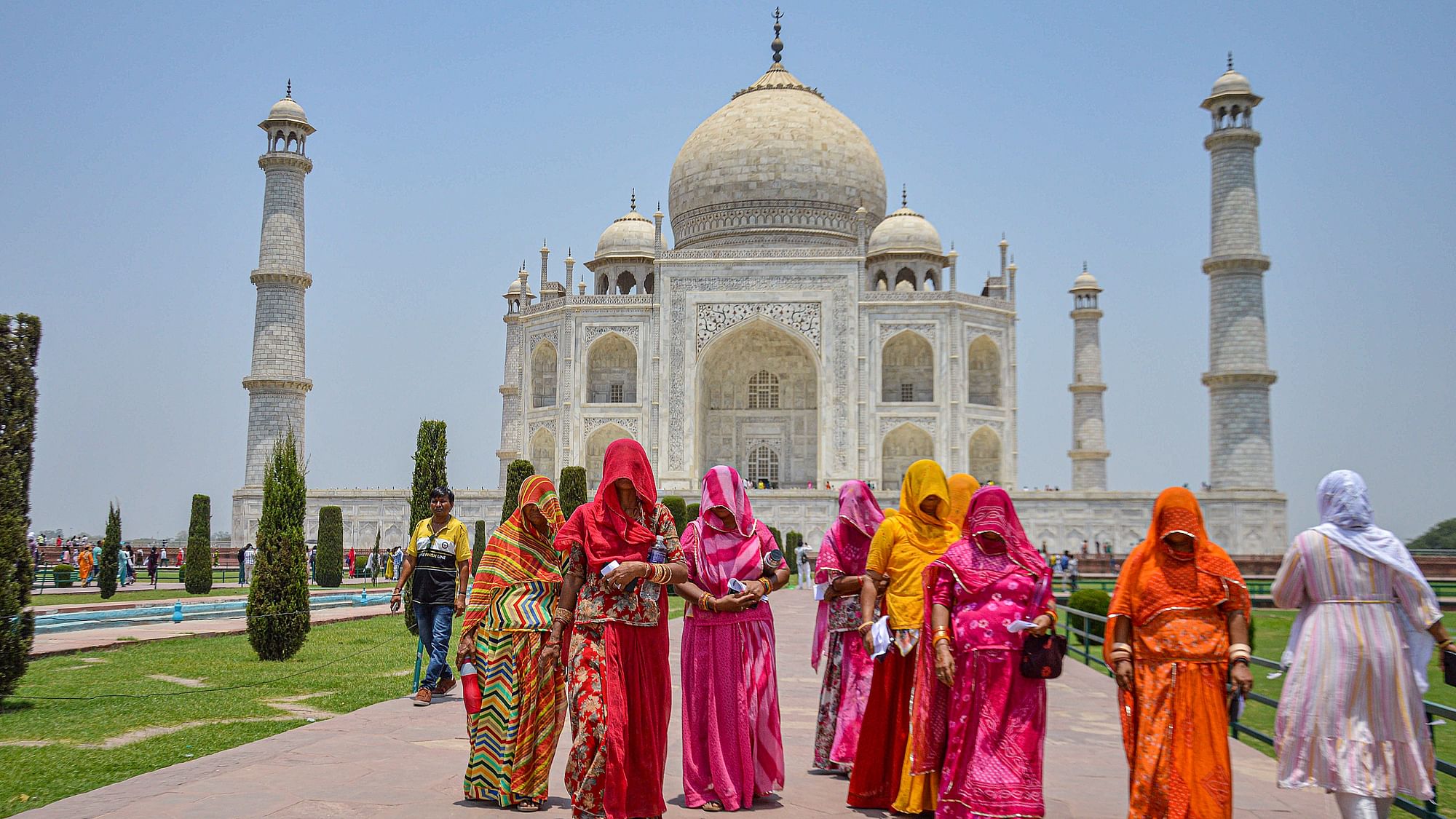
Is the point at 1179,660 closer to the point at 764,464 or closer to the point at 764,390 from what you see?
the point at 764,464

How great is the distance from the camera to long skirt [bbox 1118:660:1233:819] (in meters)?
3.61

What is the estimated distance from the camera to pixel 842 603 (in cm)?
492

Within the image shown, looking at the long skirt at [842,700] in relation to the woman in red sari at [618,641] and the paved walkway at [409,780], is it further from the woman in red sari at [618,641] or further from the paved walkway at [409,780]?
the woman in red sari at [618,641]

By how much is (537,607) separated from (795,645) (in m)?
5.62

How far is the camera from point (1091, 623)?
11.0m

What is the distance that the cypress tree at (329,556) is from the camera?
19203mm

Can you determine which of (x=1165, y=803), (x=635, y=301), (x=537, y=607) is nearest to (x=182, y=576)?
(x=635, y=301)

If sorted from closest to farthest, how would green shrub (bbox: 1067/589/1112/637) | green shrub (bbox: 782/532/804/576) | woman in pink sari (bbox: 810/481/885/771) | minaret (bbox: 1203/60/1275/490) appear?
woman in pink sari (bbox: 810/481/885/771)
green shrub (bbox: 1067/589/1112/637)
green shrub (bbox: 782/532/804/576)
minaret (bbox: 1203/60/1275/490)

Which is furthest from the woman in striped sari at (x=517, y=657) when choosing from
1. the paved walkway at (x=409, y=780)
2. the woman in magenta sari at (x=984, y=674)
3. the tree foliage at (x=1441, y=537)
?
the tree foliage at (x=1441, y=537)

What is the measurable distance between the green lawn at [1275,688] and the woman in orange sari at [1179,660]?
1.88 ft

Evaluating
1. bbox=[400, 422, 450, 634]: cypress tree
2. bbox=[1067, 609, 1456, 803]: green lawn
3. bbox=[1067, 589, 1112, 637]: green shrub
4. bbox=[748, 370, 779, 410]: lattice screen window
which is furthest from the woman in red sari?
bbox=[748, 370, 779, 410]: lattice screen window

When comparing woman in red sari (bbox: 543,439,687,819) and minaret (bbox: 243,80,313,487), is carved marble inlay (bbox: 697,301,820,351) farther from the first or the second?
woman in red sari (bbox: 543,439,687,819)

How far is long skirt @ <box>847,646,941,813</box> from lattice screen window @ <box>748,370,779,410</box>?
2436 centimetres

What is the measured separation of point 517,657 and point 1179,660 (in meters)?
2.18
